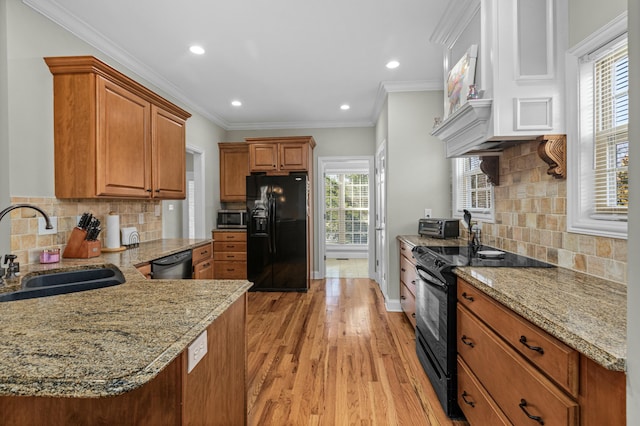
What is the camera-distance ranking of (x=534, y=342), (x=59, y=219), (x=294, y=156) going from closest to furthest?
(x=534, y=342) < (x=59, y=219) < (x=294, y=156)

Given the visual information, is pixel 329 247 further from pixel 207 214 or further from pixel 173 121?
pixel 173 121

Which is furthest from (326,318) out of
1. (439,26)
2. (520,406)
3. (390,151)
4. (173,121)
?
(439,26)

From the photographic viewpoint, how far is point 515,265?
1754mm

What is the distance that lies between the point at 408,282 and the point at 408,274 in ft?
0.28

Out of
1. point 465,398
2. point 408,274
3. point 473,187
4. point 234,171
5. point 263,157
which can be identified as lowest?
point 465,398

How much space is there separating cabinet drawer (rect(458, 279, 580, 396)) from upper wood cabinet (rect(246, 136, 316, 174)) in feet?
11.6

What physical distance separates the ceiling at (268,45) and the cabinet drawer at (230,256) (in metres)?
2.18

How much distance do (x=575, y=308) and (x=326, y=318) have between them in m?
2.66

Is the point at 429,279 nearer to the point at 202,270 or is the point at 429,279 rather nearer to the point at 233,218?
the point at 202,270

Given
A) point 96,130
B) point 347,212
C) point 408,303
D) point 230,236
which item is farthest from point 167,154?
point 347,212

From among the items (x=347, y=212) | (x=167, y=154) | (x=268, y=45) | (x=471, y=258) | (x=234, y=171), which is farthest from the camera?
(x=347, y=212)

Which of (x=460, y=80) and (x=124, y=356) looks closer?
(x=124, y=356)

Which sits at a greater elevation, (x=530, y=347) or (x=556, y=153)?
(x=556, y=153)

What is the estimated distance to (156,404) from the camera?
88cm
